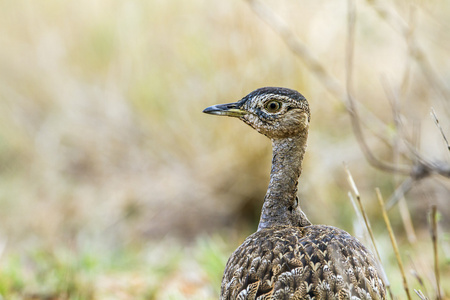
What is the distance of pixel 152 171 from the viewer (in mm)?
8508

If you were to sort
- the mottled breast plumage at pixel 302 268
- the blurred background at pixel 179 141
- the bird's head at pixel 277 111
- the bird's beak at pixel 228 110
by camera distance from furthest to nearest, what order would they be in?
the blurred background at pixel 179 141
the bird's beak at pixel 228 110
the bird's head at pixel 277 111
the mottled breast plumage at pixel 302 268

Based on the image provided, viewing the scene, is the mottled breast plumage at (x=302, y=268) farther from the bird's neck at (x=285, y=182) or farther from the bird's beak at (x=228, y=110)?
the bird's beak at (x=228, y=110)

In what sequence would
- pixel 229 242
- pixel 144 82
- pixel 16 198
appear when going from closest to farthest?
pixel 229 242, pixel 144 82, pixel 16 198

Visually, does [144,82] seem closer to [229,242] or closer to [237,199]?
[237,199]

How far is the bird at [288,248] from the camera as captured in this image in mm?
2902

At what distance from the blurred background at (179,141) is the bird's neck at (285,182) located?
5.04ft

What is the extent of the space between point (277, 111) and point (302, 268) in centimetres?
99

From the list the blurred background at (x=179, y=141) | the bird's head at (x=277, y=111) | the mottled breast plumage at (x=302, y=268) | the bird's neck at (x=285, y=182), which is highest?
the blurred background at (x=179, y=141)

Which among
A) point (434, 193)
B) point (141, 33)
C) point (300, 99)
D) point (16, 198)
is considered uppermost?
point (141, 33)

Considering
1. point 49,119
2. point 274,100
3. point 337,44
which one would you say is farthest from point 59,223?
point 274,100

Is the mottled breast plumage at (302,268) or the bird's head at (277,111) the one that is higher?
the bird's head at (277,111)

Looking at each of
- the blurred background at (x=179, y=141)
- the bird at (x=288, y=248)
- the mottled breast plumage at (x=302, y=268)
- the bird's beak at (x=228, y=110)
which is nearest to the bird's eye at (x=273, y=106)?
the bird at (x=288, y=248)

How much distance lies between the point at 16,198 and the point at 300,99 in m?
6.57

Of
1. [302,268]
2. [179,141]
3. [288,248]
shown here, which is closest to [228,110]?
[288,248]
